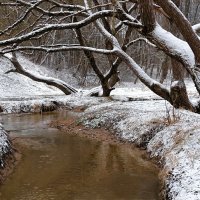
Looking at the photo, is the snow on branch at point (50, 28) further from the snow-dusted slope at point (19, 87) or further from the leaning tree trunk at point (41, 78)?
the snow-dusted slope at point (19, 87)

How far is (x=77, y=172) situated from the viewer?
26.6 ft

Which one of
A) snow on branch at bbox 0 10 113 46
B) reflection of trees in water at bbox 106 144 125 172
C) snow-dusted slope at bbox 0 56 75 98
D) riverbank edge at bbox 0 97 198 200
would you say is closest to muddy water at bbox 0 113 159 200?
reflection of trees in water at bbox 106 144 125 172

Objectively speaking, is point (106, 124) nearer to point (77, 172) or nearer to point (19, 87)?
point (77, 172)

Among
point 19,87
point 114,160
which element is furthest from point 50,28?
point 19,87

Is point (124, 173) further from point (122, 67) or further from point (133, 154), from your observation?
point (122, 67)

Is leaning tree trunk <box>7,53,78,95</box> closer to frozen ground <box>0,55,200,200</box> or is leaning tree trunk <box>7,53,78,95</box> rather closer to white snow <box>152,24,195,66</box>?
frozen ground <box>0,55,200,200</box>

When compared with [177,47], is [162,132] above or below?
below

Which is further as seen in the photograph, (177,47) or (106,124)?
(106,124)

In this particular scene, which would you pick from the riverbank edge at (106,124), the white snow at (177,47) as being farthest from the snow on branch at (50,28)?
the riverbank edge at (106,124)

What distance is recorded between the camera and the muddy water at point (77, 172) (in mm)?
6762

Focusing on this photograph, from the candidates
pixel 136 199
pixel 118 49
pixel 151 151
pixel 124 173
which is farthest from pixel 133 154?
pixel 118 49

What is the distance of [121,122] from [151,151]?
3.06 meters

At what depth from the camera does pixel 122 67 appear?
4125 centimetres

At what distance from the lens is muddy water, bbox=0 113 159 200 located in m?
6.76
